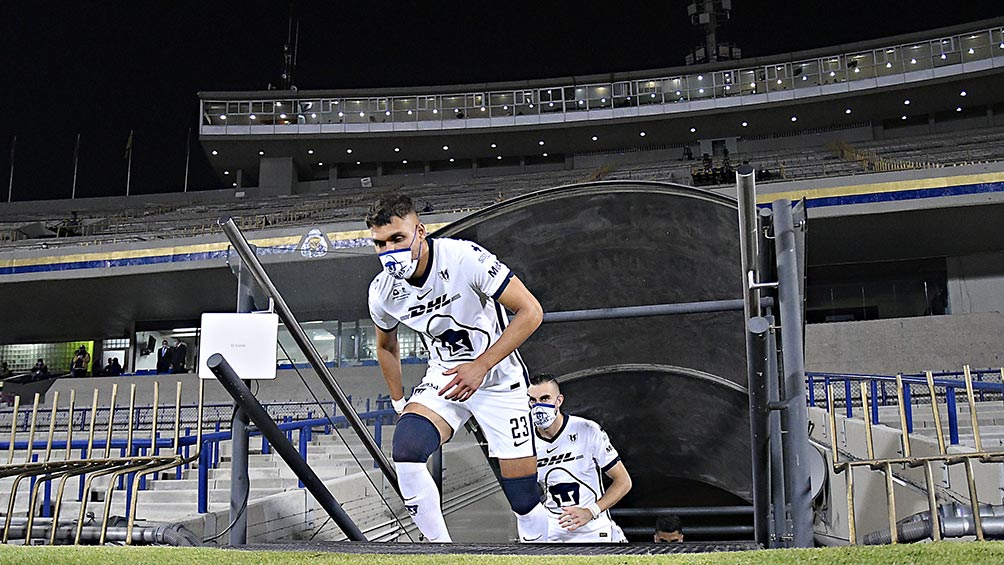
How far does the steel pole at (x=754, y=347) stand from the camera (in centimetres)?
321

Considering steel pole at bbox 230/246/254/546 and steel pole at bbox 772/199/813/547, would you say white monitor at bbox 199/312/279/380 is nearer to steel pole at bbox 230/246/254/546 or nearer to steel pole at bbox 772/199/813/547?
steel pole at bbox 230/246/254/546

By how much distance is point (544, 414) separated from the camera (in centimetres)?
484

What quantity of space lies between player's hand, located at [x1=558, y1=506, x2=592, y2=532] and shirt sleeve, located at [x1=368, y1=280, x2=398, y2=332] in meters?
1.59

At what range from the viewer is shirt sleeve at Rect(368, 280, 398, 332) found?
3934mm

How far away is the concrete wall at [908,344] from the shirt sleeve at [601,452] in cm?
1793

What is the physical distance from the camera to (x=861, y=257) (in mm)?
25062

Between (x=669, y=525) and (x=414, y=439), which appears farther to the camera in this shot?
(x=669, y=525)

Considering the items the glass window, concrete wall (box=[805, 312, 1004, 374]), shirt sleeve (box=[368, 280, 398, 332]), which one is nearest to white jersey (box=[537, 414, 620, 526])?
shirt sleeve (box=[368, 280, 398, 332])

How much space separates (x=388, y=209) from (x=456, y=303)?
0.54 m

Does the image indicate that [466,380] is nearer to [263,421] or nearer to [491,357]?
[491,357]

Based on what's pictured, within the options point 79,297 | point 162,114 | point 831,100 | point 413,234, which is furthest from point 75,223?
point 413,234

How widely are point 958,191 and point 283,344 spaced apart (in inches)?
831

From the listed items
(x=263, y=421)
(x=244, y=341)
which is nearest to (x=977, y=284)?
(x=244, y=341)

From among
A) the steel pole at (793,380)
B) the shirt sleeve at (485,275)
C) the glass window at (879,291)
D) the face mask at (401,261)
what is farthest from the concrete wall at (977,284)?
the face mask at (401,261)
